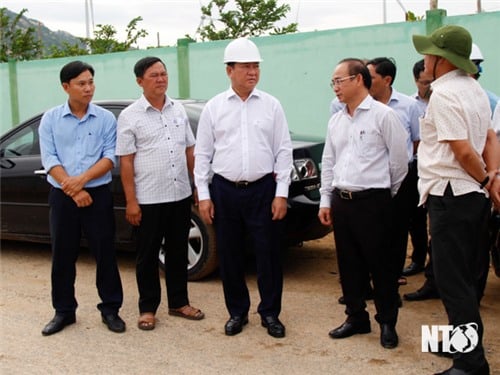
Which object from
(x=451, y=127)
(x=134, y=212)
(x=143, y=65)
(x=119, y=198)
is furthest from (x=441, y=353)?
(x=119, y=198)

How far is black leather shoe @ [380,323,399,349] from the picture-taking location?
153 inches

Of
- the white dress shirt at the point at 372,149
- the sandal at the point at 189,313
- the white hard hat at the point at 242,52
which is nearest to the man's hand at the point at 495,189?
the white dress shirt at the point at 372,149

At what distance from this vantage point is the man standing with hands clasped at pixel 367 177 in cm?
385

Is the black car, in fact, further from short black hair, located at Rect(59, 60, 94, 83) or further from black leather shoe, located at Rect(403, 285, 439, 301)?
short black hair, located at Rect(59, 60, 94, 83)

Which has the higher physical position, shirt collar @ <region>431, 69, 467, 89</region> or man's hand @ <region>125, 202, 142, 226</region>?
shirt collar @ <region>431, 69, 467, 89</region>

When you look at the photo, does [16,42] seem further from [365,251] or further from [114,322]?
[365,251]

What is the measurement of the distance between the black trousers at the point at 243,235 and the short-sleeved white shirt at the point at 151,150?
319mm

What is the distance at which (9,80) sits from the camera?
12.5 m

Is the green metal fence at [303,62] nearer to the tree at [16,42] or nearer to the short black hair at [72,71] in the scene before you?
the short black hair at [72,71]

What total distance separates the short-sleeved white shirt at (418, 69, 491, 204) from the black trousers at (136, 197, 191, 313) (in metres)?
1.82

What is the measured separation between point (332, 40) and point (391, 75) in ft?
13.0

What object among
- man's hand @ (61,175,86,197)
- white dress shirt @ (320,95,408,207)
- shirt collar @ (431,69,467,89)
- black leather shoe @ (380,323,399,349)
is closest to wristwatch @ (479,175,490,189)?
shirt collar @ (431,69,467,89)

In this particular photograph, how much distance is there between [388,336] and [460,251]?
89 cm

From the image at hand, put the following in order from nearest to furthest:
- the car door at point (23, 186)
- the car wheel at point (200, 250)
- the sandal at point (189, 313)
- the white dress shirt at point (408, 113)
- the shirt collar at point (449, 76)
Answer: the shirt collar at point (449, 76) → the sandal at point (189, 313) → the white dress shirt at point (408, 113) → the car wheel at point (200, 250) → the car door at point (23, 186)
